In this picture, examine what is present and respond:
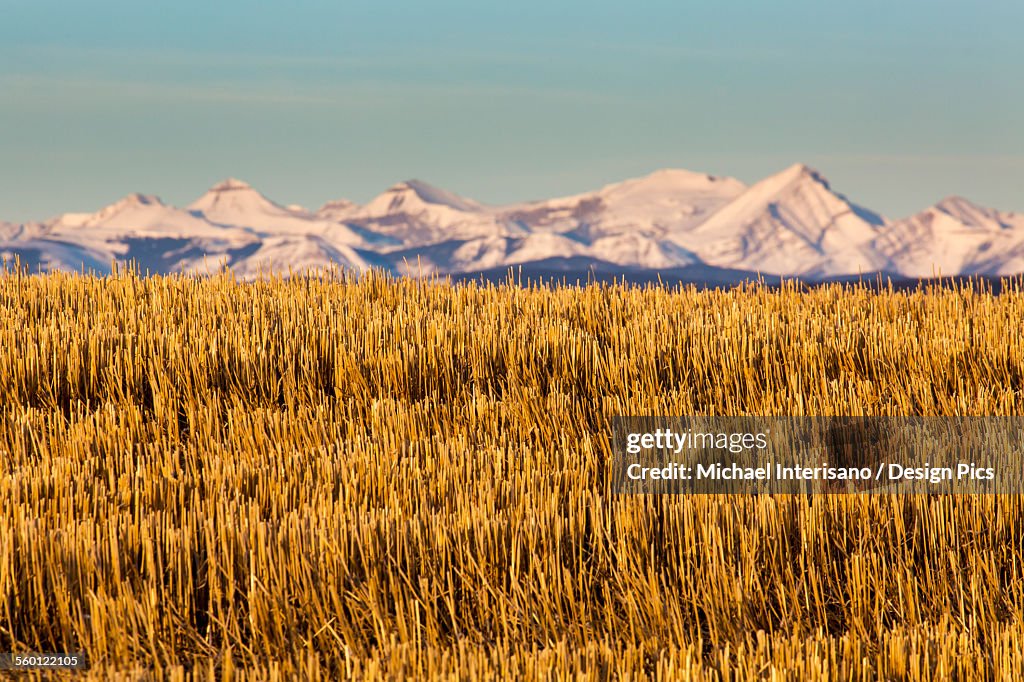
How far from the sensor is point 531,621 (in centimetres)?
369

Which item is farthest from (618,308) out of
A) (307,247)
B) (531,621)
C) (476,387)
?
(307,247)

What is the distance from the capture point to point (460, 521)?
4035mm

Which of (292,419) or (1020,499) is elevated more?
(292,419)

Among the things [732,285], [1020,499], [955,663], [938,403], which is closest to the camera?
[955,663]

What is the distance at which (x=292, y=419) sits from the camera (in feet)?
18.5

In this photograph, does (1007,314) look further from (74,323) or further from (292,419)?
(74,323)

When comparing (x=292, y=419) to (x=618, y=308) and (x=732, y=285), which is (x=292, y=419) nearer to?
(x=618, y=308)

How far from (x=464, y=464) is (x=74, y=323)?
13.2ft

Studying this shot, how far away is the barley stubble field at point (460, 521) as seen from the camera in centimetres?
353

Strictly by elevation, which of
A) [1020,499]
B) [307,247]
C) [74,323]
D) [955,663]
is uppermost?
[307,247]

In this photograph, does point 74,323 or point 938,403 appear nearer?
point 938,403

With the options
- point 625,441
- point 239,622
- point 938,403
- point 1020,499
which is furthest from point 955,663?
point 938,403

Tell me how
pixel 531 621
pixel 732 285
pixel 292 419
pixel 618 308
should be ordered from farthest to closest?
1. pixel 732 285
2. pixel 618 308
3. pixel 292 419
4. pixel 531 621

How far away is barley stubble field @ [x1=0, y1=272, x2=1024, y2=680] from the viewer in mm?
3527
